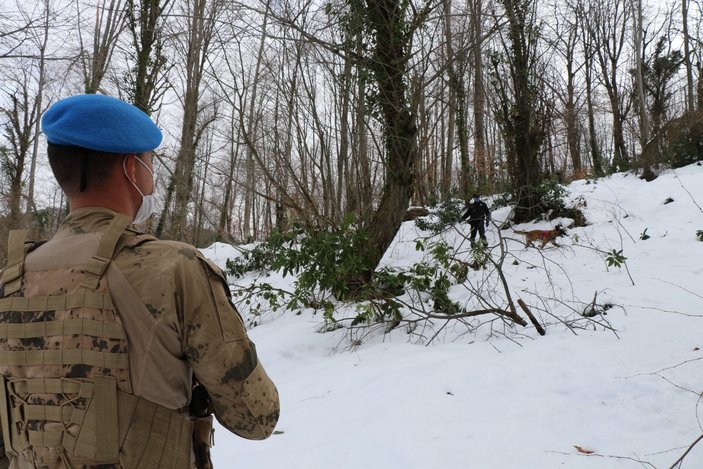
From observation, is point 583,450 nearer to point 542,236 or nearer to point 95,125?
point 95,125

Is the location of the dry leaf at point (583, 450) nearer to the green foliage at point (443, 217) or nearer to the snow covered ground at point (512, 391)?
the snow covered ground at point (512, 391)

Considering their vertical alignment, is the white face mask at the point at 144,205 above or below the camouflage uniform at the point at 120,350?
above

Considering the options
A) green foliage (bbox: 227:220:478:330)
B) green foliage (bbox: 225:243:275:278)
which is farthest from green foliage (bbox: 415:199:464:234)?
green foliage (bbox: 227:220:478:330)

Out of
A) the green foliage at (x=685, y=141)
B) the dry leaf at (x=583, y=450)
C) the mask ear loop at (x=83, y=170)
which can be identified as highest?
the green foliage at (x=685, y=141)

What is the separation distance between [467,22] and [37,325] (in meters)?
7.07

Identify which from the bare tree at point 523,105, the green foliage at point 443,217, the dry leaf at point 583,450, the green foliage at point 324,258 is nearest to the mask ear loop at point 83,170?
the dry leaf at point 583,450

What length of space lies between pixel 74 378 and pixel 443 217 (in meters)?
11.6

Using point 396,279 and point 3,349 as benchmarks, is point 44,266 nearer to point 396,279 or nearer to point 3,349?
point 3,349

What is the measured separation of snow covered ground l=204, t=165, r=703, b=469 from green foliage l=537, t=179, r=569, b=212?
403 centimetres

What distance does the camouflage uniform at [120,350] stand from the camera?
0.96m

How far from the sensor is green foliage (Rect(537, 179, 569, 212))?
9914 millimetres

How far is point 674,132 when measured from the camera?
1229 cm

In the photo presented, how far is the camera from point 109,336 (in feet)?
3.17

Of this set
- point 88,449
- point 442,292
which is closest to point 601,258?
point 442,292
